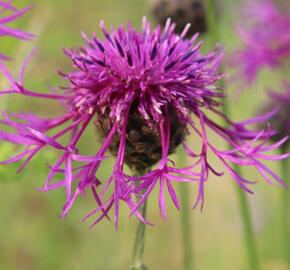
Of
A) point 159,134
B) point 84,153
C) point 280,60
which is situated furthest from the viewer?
point 84,153

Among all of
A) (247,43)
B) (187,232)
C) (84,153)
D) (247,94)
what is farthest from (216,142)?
(187,232)

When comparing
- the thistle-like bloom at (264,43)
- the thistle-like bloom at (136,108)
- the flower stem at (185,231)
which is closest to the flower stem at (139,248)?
the thistle-like bloom at (136,108)

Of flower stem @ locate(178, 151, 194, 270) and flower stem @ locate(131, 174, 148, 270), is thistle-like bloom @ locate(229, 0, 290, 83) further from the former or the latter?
flower stem @ locate(131, 174, 148, 270)

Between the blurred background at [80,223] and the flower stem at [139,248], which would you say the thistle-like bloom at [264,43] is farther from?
the flower stem at [139,248]

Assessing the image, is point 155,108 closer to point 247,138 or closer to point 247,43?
point 247,138

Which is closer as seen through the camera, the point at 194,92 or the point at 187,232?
the point at 194,92

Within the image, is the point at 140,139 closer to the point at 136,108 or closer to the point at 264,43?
the point at 136,108
